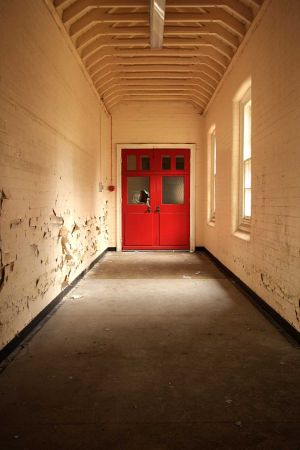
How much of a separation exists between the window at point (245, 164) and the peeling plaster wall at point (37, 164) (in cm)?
240

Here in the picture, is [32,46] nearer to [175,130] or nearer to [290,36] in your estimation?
[290,36]

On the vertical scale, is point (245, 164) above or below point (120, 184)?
above

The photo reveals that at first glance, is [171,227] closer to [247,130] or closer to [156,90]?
[156,90]

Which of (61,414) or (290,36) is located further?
(290,36)

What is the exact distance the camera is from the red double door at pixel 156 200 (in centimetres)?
888

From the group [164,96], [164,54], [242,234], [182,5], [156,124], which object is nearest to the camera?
[182,5]

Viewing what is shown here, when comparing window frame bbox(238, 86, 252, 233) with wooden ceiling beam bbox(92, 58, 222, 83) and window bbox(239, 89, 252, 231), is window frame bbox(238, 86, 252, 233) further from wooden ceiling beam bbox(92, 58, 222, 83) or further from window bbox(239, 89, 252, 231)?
wooden ceiling beam bbox(92, 58, 222, 83)

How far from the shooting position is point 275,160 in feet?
12.1

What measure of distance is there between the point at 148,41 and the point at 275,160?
284cm

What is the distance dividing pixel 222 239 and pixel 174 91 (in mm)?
3380

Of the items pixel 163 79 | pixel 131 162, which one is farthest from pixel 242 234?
pixel 131 162

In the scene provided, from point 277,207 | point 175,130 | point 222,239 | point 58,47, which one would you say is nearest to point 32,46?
point 58,47

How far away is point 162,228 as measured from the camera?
9008mm

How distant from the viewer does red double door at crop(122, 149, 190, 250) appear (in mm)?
8883
